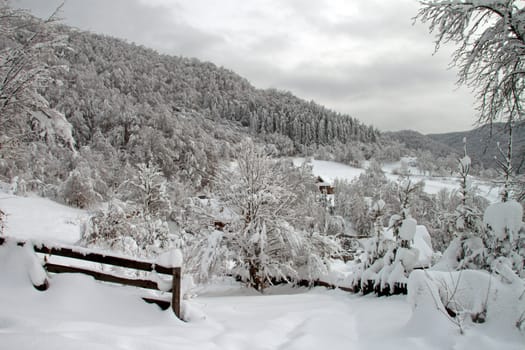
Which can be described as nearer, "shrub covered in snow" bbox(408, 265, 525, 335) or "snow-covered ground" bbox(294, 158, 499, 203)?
"shrub covered in snow" bbox(408, 265, 525, 335)

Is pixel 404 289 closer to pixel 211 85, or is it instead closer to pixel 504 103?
pixel 504 103

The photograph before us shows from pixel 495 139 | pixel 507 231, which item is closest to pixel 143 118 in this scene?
pixel 495 139

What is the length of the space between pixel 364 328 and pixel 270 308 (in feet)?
7.61

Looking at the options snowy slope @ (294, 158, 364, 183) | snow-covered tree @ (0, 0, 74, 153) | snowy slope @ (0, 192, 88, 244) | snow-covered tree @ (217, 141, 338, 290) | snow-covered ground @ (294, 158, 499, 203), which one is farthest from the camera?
snowy slope @ (294, 158, 364, 183)

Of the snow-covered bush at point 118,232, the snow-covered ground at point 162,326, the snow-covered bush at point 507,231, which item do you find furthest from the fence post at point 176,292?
the snow-covered bush at point 118,232

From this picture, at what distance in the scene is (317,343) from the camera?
16.0 ft

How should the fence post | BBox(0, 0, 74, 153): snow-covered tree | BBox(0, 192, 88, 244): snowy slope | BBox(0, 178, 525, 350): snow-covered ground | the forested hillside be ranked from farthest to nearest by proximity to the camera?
1. BBox(0, 192, 88, 244): snowy slope
2. the forested hillside
3. BBox(0, 0, 74, 153): snow-covered tree
4. the fence post
5. BBox(0, 178, 525, 350): snow-covered ground

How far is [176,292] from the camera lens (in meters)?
4.92

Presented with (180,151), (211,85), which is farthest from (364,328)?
(211,85)

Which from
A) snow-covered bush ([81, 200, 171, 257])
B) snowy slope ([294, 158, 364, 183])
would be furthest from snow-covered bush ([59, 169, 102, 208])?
snowy slope ([294, 158, 364, 183])

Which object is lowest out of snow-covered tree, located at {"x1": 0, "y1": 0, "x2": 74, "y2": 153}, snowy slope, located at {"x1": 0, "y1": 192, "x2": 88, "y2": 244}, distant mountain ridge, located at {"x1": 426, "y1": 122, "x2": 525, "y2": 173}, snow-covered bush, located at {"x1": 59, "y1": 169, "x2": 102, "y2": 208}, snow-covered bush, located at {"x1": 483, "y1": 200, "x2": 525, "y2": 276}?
snowy slope, located at {"x1": 0, "y1": 192, "x2": 88, "y2": 244}

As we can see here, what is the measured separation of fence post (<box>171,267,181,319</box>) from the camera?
4880mm

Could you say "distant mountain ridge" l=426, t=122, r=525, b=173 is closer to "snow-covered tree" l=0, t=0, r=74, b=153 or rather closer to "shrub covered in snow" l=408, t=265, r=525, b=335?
"shrub covered in snow" l=408, t=265, r=525, b=335

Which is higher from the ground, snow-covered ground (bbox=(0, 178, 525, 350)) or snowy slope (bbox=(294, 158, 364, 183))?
snowy slope (bbox=(294, 158, 364, 183))
